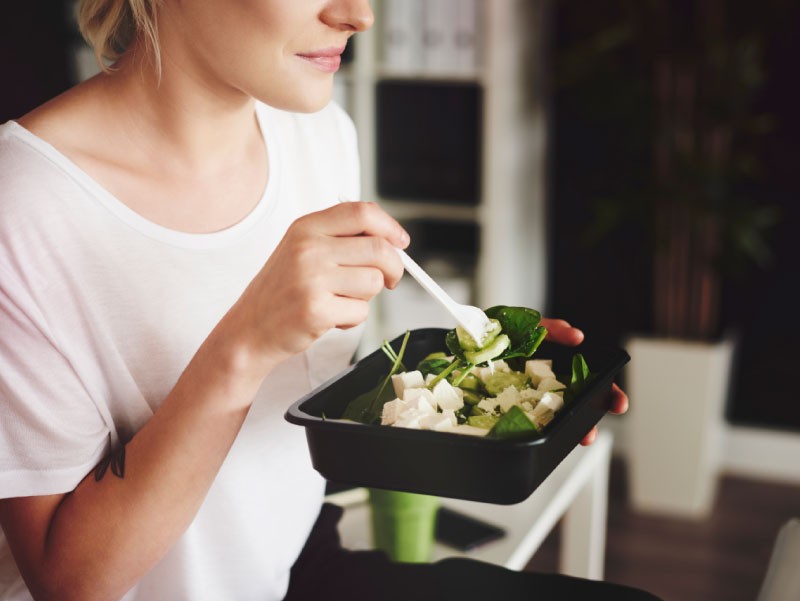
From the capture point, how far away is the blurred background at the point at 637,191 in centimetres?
249

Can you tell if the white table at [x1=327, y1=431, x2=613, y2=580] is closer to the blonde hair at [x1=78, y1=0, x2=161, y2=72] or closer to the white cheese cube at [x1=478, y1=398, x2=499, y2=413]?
the white cheese cube at [x1=478, y1=398, x2=499, y2=413]

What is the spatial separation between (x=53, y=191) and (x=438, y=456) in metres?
0.46

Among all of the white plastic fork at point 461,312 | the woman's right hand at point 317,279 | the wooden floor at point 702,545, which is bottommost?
the wooden floor at point 702,545

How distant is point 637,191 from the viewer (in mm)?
2602

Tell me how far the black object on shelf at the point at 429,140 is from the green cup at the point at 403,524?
171 centimetres

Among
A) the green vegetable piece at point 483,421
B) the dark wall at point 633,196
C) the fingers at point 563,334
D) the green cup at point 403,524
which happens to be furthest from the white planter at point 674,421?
the green vegetable piece at point 483,421

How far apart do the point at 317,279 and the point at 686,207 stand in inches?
81.7

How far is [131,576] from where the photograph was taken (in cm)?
83

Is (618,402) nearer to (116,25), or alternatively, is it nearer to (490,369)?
(490,369)

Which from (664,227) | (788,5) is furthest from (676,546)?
(788,5)

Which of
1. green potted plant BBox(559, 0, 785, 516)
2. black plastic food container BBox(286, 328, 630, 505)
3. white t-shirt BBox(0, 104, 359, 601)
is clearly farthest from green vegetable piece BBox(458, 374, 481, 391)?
green potted plant BBox(559, 0, 785, 516)

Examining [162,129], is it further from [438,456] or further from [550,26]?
[550,26]

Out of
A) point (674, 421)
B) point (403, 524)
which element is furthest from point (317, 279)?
point (674, 421)

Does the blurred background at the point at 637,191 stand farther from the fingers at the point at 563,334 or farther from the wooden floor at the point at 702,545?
the fingers at the point at 563,334
